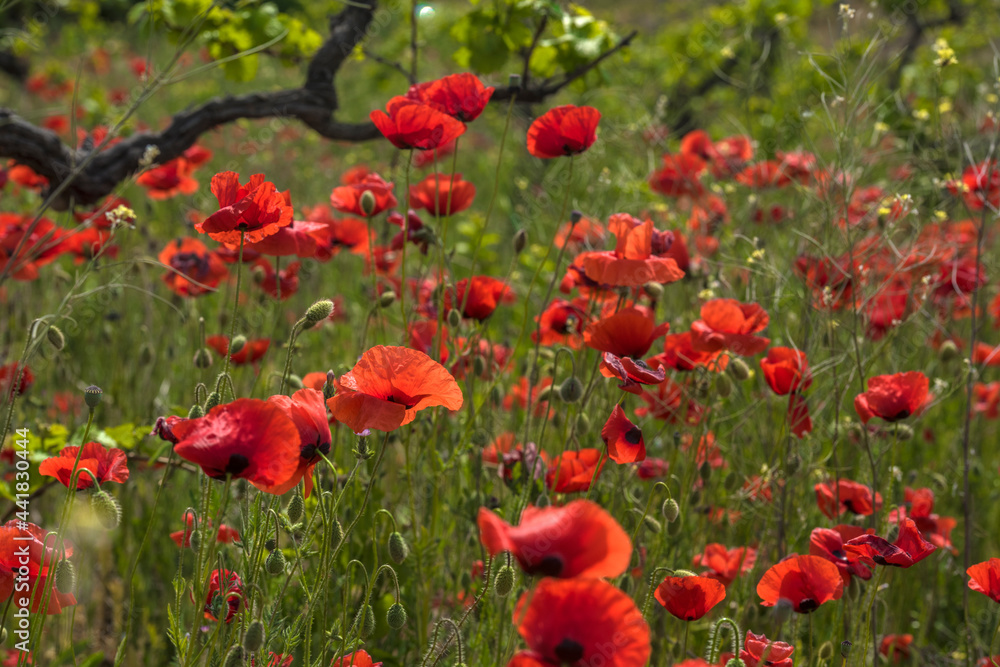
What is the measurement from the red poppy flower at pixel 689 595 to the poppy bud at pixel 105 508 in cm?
77

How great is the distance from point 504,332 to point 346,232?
1082 mm

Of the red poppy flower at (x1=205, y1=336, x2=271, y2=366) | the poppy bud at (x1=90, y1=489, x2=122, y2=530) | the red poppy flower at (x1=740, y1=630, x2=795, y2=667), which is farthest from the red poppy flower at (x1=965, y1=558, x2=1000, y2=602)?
the red poppy flower at (x1=205, y1=336, x2=271, y2=366)

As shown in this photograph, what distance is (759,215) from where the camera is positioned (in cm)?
317

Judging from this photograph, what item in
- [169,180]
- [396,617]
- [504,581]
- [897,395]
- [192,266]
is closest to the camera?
[504,581]

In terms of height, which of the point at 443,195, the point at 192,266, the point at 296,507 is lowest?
the point at 192,266

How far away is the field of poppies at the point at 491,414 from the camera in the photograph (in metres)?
1.11

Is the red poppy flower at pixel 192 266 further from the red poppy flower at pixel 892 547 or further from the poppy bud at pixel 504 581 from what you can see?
the red poppy flower at pixel 892 547

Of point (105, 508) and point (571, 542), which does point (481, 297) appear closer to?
point (105, 508)

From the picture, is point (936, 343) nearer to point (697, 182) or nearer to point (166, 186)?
point (697, 182)

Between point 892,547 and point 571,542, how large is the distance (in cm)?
67

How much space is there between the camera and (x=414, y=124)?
1.49 meters

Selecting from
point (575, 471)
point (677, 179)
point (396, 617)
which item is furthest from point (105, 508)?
point (677, 179)

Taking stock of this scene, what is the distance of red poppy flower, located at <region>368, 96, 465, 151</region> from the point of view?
4.81 ft

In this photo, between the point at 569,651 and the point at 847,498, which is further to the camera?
the point at 847,498
